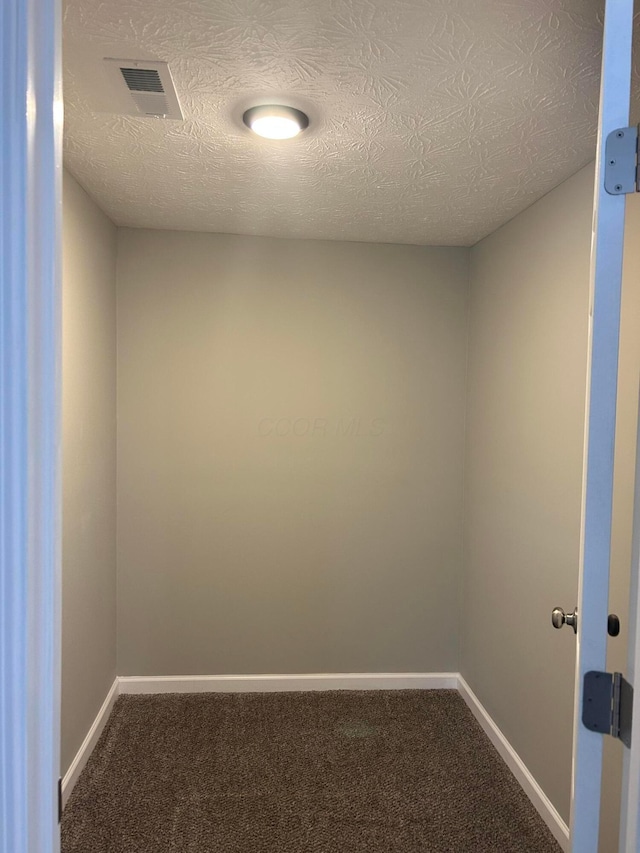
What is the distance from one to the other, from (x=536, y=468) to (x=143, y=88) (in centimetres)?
200

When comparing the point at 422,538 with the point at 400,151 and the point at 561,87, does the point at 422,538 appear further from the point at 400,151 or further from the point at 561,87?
the point at 561,87

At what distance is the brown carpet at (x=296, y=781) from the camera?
226cm

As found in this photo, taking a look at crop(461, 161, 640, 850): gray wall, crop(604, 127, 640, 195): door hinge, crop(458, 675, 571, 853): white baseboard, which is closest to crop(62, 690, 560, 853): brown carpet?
crop(458, 675, 571, 853): white baseboard

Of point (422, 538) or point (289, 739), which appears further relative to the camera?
point (422, 538)

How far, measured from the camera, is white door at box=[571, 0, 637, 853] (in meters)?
0.98

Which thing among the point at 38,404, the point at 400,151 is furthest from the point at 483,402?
the point at 38,404

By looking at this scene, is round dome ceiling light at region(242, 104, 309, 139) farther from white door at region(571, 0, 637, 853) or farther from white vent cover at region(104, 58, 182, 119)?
white door at region(571, 0, 637, 853)

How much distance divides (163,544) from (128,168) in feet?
6.34

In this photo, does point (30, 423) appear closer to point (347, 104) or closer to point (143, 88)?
point (143, 88)

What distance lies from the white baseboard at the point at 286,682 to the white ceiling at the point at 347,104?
249 cm

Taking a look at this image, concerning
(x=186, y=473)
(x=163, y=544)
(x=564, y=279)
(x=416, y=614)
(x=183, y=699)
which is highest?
(x=564, y=279)

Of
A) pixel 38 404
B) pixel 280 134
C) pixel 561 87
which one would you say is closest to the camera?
pixel 38 404

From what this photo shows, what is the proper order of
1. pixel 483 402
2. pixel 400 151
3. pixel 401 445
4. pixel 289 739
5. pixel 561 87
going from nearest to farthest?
pixel 561 87 → pixel 400 151 → pixel 289 739 → pixel 483 402 → pixel 401 445

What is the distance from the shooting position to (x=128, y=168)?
2.34m
